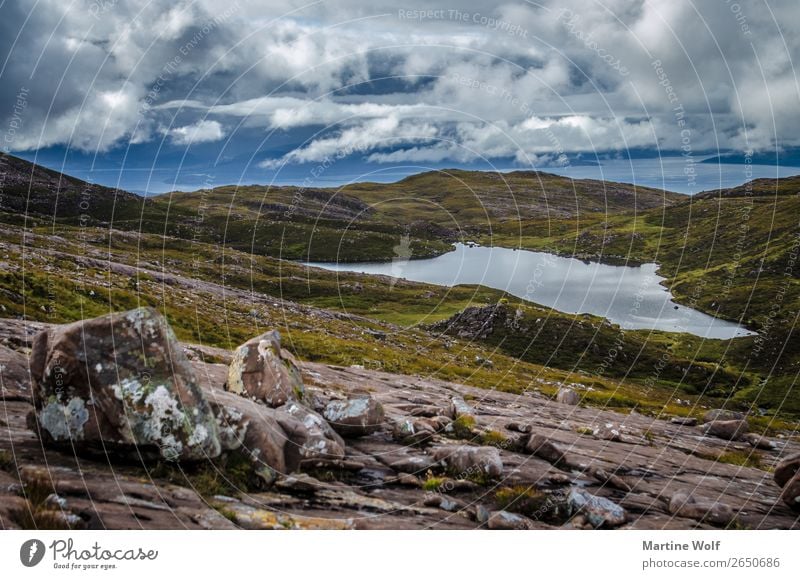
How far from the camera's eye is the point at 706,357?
126 meters

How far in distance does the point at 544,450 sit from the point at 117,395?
14709 millimetres

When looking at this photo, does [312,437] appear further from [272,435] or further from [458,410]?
[458,410]

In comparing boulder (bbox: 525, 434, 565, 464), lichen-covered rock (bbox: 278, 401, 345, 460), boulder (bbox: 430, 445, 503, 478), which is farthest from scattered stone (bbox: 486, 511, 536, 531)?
lichen-covered rock (bbox: 278, 401, 345, 460)

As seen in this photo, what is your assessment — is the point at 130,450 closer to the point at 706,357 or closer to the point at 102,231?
the point at 706,357

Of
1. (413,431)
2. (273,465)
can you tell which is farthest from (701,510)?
(273,465)

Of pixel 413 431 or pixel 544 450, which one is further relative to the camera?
pixel 413 431

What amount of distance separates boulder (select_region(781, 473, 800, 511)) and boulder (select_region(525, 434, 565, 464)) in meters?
7.65

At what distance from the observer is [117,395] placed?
44.4 feet

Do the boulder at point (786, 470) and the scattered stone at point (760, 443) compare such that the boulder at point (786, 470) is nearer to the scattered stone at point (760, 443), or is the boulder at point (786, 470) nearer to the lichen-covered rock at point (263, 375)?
the scattered stone at point (760, 443)

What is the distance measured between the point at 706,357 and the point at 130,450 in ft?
452

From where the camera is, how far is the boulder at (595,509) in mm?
15719

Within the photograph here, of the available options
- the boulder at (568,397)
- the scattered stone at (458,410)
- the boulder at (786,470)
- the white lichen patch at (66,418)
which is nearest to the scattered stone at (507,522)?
the scattered stone at (458,410)

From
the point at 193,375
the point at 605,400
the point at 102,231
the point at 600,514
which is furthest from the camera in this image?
the point at 102,231

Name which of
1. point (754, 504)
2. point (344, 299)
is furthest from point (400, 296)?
point (754, 504)
